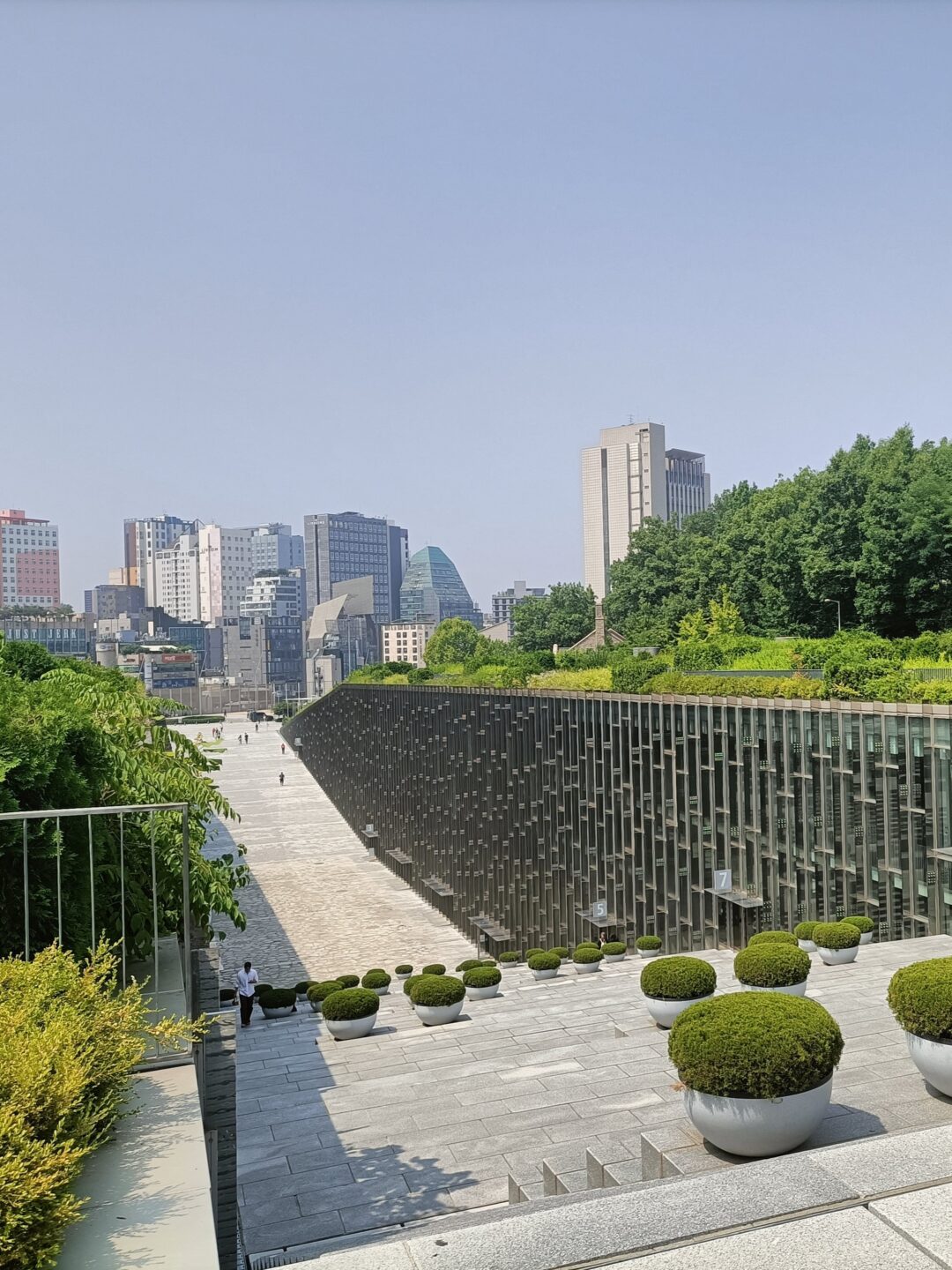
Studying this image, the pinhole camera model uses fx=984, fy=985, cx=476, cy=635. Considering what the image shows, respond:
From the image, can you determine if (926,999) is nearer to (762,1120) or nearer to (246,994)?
(762,1120)

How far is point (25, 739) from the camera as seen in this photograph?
5715mm

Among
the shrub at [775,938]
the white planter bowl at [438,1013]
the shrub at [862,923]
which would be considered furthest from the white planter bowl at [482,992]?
the shrub at [862,923]

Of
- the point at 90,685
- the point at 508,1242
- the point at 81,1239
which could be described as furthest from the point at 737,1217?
the point at 90,685

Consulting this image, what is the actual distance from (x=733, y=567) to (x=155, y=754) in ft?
150

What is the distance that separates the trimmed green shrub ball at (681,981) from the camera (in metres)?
10.7

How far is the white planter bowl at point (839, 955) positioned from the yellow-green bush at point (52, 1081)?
432 inches

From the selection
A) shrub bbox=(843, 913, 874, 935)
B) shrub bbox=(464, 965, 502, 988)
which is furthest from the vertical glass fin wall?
shrub bbox=(464, 965, 502, 988)

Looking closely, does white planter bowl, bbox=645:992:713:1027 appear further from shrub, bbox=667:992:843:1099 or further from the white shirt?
the white shirt

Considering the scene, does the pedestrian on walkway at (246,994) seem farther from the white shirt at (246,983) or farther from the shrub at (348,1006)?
the shrub at (348,1006)

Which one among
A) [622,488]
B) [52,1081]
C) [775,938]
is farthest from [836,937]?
[622,488]

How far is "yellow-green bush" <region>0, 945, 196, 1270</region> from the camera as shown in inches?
125

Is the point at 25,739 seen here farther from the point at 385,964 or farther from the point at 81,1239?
the point at 385,964

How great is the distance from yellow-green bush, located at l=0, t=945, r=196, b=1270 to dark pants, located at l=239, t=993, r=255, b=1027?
40.8 ft

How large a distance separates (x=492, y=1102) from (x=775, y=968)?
316 cm
